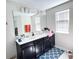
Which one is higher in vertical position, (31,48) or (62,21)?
(62,21)

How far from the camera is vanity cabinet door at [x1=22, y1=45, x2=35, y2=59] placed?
1.88 meters

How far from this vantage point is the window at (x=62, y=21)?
302 cm

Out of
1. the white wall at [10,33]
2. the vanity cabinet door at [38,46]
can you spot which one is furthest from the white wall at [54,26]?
the white wall at [10,33]

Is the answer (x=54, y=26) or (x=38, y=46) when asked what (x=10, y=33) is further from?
(x=54, y=26)

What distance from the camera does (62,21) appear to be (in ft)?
10.7

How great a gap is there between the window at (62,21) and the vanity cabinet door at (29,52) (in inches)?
74.6

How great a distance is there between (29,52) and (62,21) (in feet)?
7.50

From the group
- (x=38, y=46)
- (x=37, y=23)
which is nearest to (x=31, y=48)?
(x=38, y=46)

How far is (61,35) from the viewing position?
3293mm

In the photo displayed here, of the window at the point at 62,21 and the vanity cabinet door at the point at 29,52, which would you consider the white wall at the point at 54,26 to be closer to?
the window at the point at 62,21

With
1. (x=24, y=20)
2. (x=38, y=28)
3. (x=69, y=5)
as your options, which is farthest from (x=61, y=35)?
(x=24, y=20)

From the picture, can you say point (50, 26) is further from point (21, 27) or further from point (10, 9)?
point (10, 9)

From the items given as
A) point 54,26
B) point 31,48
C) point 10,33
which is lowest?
point 31,48
